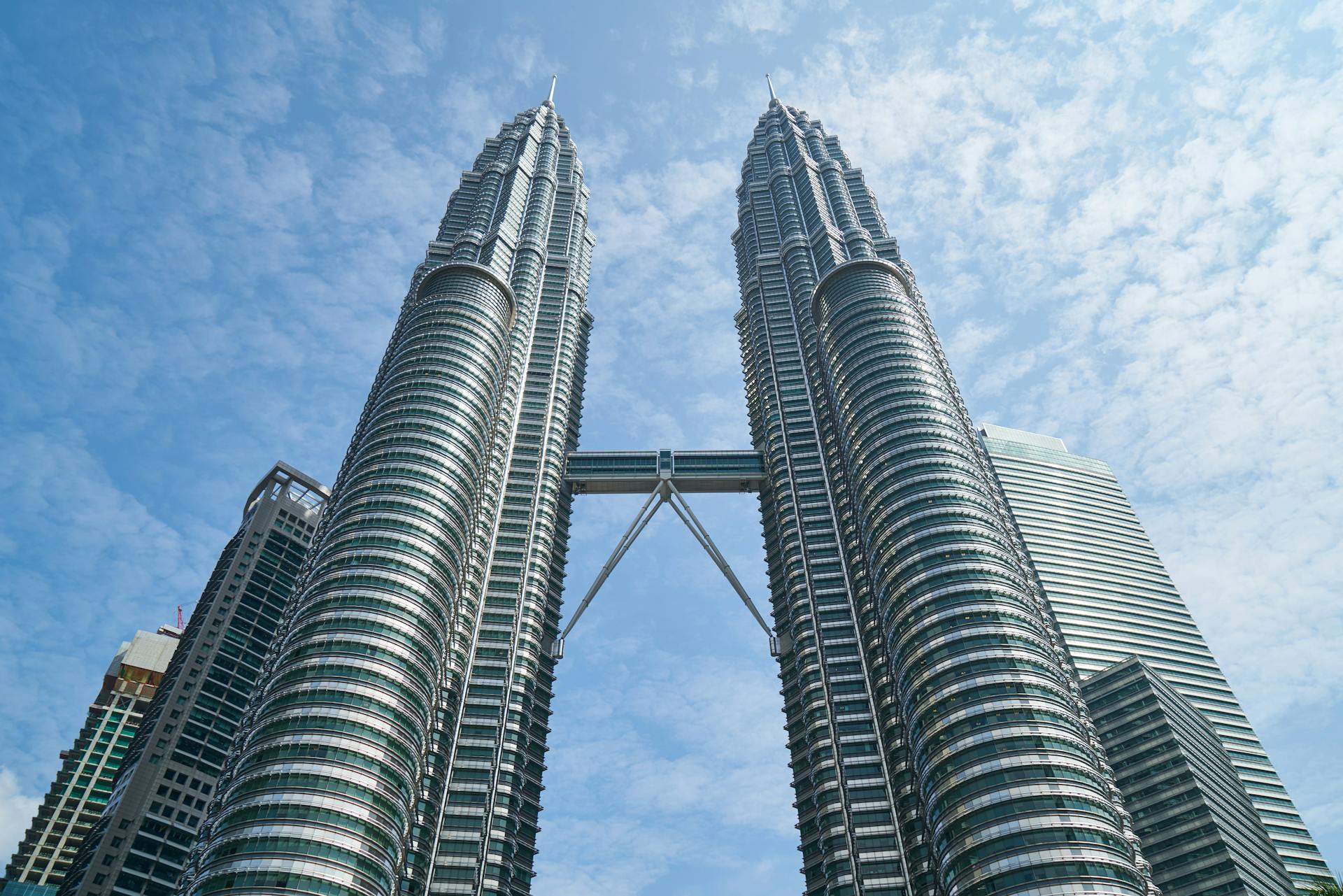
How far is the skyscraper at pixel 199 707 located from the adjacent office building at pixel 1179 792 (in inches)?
4787

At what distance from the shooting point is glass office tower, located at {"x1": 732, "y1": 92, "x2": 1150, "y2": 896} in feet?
312

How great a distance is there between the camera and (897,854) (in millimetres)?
115312

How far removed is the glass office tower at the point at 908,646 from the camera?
312 feet

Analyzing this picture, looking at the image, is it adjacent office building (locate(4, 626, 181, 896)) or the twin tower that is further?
adjacent office building (locate(4, 626, 181, 896))

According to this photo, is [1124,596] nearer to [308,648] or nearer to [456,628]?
[456,628]

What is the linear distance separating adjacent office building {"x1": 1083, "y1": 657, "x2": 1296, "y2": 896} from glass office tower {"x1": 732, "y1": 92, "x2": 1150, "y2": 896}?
2250 centimetres

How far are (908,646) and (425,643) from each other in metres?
56.4

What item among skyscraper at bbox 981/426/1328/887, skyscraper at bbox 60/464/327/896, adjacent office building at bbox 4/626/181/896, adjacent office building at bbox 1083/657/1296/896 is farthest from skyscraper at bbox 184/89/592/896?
skyscraper at bbox 981/426/1328/887

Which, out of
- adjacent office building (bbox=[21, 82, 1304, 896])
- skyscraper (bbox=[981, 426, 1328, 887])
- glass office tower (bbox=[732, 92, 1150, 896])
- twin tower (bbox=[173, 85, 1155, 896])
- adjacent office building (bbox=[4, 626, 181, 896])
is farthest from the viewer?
adjacent office building (bbox=[4, 626, 181, 896])

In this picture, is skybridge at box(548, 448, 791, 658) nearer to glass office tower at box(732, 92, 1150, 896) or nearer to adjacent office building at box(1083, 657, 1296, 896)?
glass office tower at box(732, 92, 1150, 896)

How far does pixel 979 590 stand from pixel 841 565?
120 ft

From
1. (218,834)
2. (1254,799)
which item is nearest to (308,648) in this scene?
(218,834)

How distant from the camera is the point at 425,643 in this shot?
376 feet

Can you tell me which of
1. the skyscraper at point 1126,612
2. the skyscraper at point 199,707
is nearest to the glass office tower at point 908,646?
the skyscraper at point 1126,612
